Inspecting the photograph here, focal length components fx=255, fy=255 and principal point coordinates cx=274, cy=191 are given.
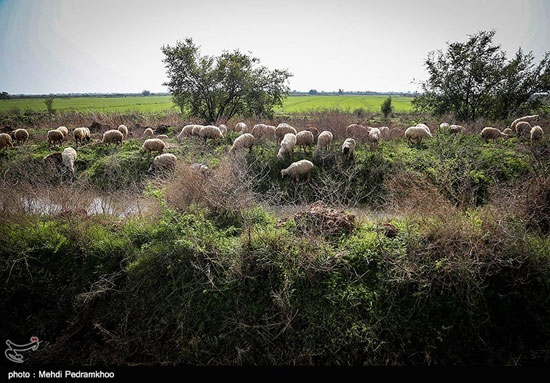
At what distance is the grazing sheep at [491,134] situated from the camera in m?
15.9

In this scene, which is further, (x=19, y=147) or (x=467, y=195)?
(x=19, y=147)

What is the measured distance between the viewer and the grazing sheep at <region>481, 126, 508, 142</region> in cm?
1585

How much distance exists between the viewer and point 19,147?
1767 cm

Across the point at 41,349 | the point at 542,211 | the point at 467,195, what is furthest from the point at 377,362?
the point at 41,349

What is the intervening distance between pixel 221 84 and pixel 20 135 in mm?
15939

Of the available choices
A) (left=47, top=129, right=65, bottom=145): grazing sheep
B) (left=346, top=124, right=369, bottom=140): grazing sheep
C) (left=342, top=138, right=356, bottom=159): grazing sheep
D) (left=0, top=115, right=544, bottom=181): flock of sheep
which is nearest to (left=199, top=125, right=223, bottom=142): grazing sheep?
(left=0, top=115, right=544, bottom=181): flock of sheep

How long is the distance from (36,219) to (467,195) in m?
12.9

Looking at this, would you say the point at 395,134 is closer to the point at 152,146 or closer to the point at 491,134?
the point at 491,134

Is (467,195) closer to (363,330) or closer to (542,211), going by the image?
(542,211)

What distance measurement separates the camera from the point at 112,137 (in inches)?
687

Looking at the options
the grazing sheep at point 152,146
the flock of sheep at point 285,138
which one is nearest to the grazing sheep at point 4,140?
the flock of sheep at point 285,138
